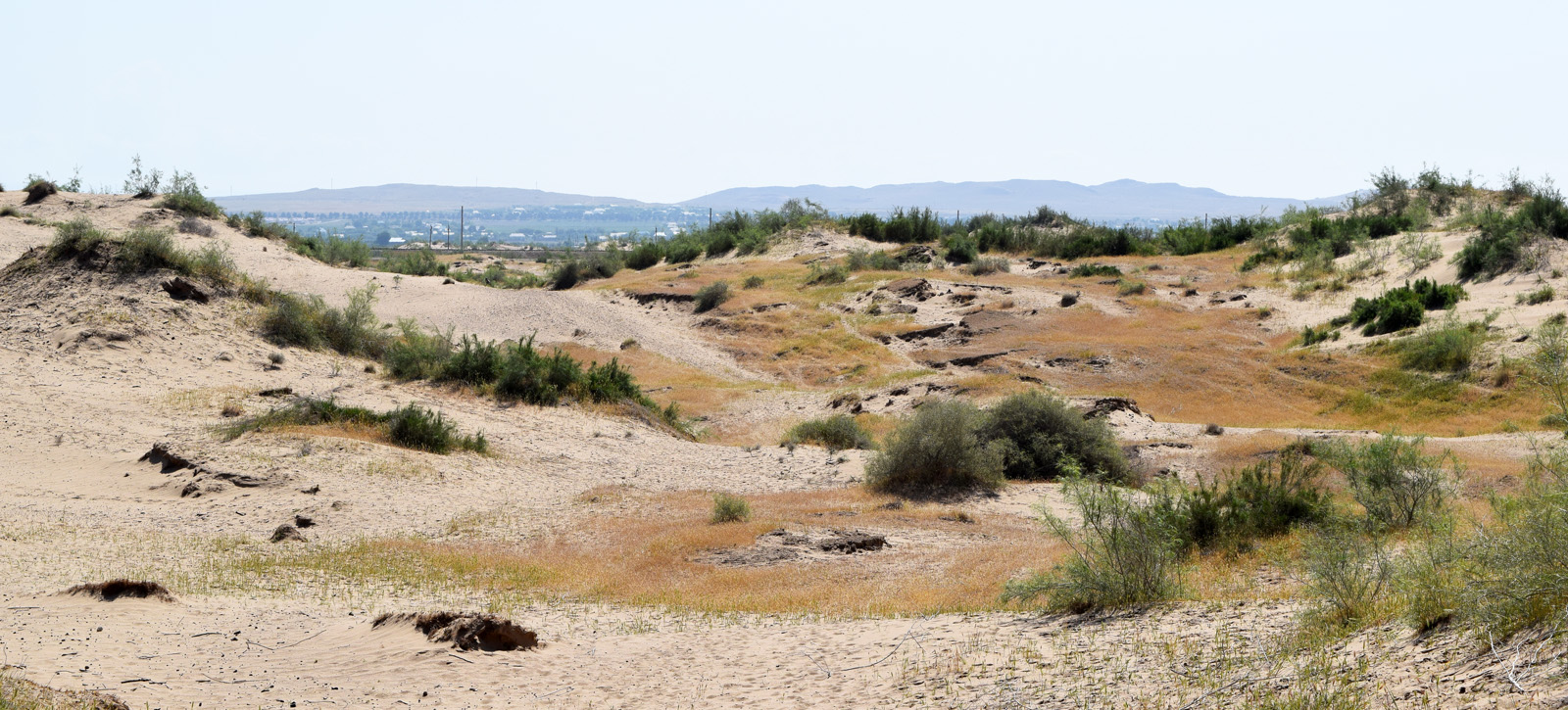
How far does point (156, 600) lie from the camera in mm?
7578

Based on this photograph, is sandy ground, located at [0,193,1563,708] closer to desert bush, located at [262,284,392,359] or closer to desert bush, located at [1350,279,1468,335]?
desert bush, located at [262,284,392,359]

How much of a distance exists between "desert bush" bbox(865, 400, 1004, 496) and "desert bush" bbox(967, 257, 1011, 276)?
2797 cm

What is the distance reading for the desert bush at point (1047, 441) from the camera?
51.4 feet

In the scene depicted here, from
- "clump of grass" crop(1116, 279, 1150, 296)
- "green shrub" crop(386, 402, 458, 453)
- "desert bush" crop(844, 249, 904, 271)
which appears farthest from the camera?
"desert bush" crop(844, 249, 904, 271)

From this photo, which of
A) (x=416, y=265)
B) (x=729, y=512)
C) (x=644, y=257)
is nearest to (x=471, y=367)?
(x=729, y=512)

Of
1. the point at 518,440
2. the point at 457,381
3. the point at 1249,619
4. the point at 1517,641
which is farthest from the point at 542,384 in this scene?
the point at 1517,641

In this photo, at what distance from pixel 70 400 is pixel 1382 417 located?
74.8 feet

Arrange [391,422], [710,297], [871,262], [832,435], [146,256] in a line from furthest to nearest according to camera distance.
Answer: [871,262] < [710,297] < [146,256] < [832,435] < [391,422]

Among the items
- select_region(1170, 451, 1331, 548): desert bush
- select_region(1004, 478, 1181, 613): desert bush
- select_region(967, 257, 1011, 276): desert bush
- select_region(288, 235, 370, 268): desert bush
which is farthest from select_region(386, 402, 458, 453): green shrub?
select_region(967, 257, 1011, 276): desert bush

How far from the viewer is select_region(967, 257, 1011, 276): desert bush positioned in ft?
140

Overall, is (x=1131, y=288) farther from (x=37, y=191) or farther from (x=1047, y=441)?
(x=37, y=191)

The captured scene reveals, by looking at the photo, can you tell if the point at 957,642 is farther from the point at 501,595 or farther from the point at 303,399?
the point at 303,399

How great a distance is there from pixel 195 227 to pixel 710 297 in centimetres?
1595

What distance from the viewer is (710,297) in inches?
1479
